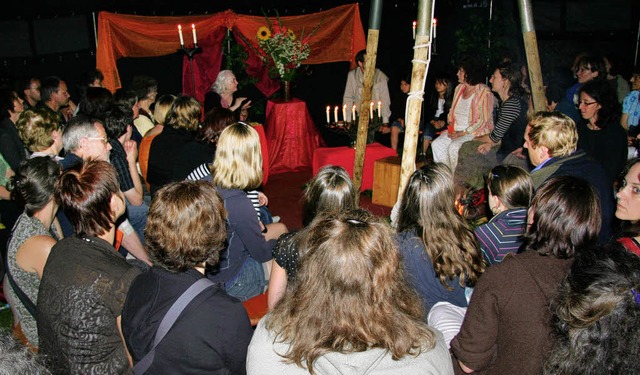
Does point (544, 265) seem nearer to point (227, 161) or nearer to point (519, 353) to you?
point (519, 353)

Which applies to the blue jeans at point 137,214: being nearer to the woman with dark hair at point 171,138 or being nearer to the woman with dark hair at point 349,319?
the woman with dark hair at point 171,138

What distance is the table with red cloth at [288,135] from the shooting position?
7.86 metres

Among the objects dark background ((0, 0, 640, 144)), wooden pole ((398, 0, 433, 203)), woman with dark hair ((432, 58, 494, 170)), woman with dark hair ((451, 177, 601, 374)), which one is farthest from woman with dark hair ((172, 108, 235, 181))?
dark background ((0, 0, 640, 144))

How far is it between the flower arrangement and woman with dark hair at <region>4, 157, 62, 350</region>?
5.27 meters

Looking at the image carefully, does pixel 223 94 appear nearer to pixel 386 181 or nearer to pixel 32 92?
pixel 32 92

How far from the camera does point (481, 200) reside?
4.07m

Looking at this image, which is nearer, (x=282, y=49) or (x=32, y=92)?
(x=32, y=92)

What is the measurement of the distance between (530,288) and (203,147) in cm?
275

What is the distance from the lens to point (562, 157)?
3.39m

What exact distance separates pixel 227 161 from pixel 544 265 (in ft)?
6.36

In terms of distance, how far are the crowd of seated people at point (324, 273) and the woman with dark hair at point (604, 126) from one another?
0.81 m

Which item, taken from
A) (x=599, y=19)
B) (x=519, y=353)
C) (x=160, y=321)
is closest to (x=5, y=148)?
(x=160, y=321)

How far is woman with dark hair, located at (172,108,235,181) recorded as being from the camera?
3.96 meters

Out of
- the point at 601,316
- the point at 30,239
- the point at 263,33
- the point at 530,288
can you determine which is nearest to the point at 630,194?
the point at 530,288
